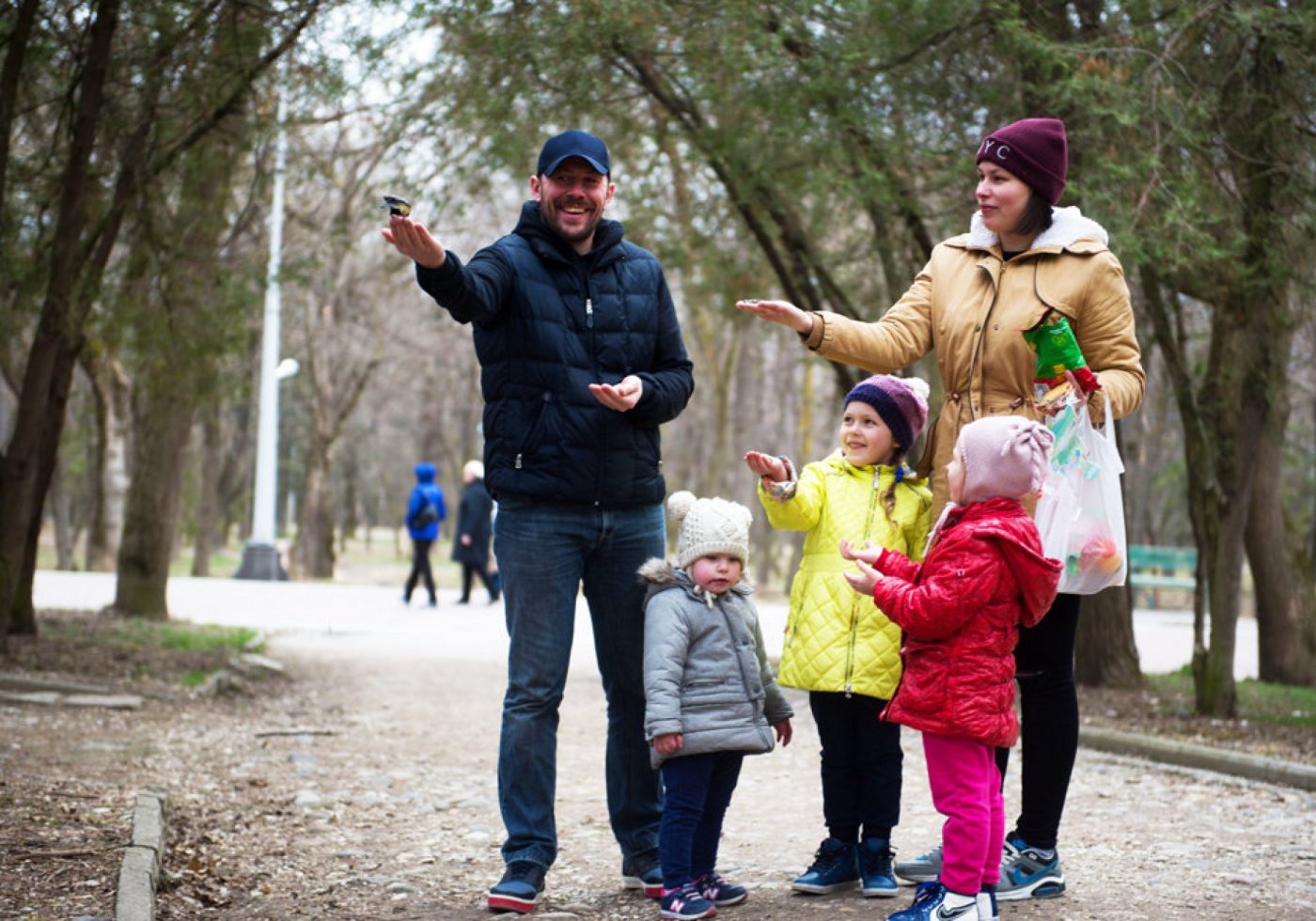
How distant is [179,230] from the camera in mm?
12469

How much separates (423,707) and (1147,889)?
6.64 meters

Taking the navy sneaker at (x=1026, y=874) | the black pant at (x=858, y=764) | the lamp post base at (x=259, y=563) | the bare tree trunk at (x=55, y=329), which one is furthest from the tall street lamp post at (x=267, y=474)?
the navy sneaker at (x=1026, y=874)

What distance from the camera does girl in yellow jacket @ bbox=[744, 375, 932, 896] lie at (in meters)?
5.09

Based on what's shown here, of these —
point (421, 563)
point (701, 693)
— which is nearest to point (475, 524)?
point (421, 563)

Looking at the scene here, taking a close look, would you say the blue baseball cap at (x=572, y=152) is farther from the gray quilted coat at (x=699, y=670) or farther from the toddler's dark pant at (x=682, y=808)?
the toddler's dark pant at (x=682, y=808)

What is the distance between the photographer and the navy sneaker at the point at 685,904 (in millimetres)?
4910

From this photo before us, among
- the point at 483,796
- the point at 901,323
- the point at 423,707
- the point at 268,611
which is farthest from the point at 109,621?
the point at 901,323

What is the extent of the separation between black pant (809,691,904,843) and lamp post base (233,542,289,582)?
21343mm

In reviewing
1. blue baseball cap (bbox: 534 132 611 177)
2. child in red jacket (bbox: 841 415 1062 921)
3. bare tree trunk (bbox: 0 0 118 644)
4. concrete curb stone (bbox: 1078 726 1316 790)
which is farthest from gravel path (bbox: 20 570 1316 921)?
blue baseball cap (bbox: 534 132 611 177)

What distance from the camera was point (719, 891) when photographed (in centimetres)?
511

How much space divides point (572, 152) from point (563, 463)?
3.26 ft

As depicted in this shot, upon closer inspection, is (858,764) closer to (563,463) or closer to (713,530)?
(713,530)

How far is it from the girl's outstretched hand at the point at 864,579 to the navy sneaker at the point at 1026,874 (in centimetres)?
117

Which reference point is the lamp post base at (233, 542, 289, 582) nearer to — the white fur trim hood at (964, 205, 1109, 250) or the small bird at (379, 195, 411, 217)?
the small bird at (379, 195, 411, 217)
